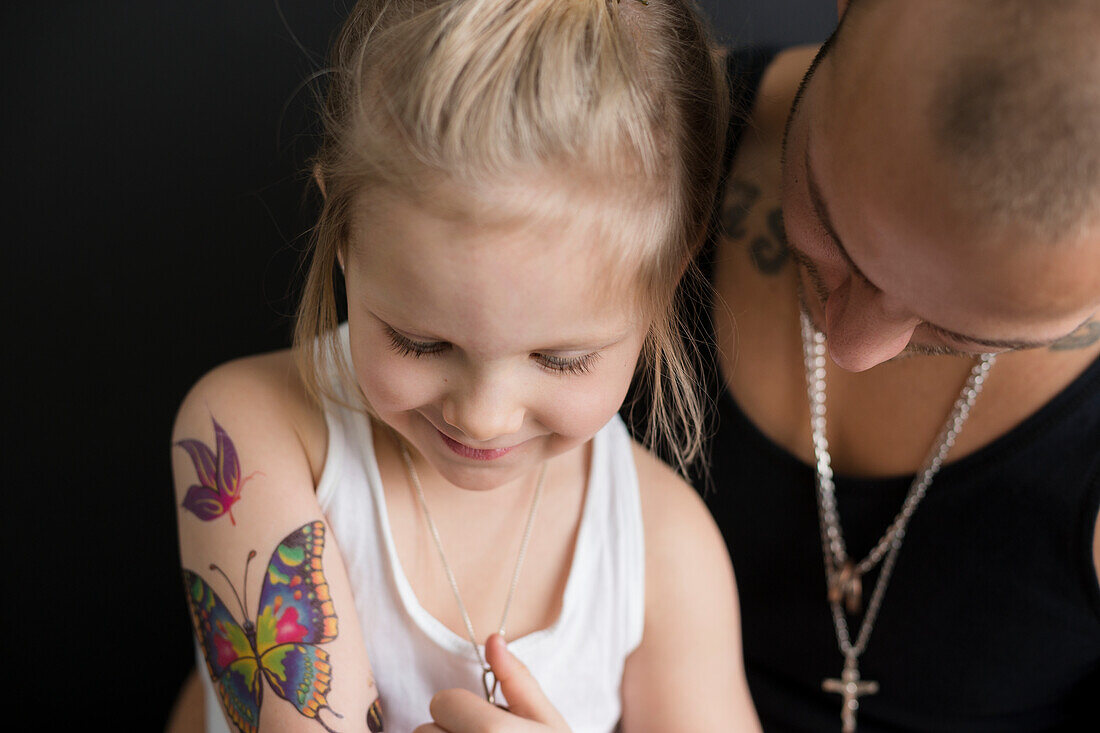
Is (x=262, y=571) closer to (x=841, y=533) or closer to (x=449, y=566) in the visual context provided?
(x=449, y=566)


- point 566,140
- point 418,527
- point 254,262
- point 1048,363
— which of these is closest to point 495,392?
point 566,140

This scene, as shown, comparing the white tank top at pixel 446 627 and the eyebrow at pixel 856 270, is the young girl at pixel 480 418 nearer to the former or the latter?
the white tank top at pixel 446 627

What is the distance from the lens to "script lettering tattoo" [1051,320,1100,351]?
3.61ft

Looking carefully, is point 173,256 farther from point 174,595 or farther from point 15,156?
point 174,595

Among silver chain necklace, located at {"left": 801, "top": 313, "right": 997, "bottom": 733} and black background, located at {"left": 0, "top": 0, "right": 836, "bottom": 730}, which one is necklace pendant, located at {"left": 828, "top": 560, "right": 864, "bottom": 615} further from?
black background, located at {"left": 0, "top": 0, "right": 836, "bottom": 730}

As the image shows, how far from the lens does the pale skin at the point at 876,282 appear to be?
0.72 meters

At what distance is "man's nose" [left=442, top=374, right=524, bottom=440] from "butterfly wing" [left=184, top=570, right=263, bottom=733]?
0.33 metres

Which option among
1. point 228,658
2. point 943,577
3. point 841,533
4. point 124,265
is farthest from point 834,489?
point 124,265

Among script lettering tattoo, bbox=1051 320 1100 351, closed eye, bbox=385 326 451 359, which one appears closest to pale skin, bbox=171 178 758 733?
closed eye, bbox=385 326 451 359

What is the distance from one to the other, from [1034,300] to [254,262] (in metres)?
0.94

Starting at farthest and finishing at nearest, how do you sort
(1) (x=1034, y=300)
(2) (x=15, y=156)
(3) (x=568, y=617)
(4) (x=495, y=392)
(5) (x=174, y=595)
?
1. (5) (x=174, y=595)
2. (2) (x=15, y=156)
3. (3) (x=568, y=617)
4. (4) (x=495, y=392)
5. (1) (x=1034, y=300)

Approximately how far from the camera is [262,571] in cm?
95

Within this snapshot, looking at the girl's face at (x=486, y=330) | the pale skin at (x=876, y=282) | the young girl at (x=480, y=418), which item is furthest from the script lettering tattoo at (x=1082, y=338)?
the girl's face at (x=486, y=330)

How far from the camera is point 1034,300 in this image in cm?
72
